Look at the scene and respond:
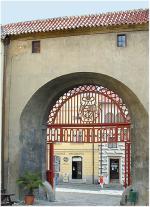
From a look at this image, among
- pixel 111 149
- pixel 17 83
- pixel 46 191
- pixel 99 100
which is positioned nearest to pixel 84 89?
pixel 99 100

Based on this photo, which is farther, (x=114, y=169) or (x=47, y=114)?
(x=114, y=169)

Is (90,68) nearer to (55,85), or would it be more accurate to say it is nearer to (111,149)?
(55,85)

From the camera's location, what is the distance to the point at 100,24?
59.4ft

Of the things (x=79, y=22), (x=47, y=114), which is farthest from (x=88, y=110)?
(x=79, y=22)

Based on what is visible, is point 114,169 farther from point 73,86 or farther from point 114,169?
point 73,86

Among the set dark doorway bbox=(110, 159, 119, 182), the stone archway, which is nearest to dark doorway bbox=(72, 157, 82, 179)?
dark doorway bbox=(110, 159, 119, 182)

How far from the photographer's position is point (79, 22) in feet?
61.2

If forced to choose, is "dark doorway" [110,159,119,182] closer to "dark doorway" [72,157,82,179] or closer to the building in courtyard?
"dark doorway" [72,157,82,179]

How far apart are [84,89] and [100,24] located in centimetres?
314

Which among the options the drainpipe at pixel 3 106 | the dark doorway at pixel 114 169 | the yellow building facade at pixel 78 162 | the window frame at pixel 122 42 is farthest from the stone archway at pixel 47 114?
the dark doorway at pixel 114 169

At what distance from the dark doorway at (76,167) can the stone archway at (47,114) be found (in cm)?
1535

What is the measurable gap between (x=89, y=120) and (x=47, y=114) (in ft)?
6.08

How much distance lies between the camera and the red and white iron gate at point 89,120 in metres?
19.4

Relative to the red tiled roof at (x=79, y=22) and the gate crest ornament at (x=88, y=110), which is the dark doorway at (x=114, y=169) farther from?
the red tiled roof at (x=79, y=22)
